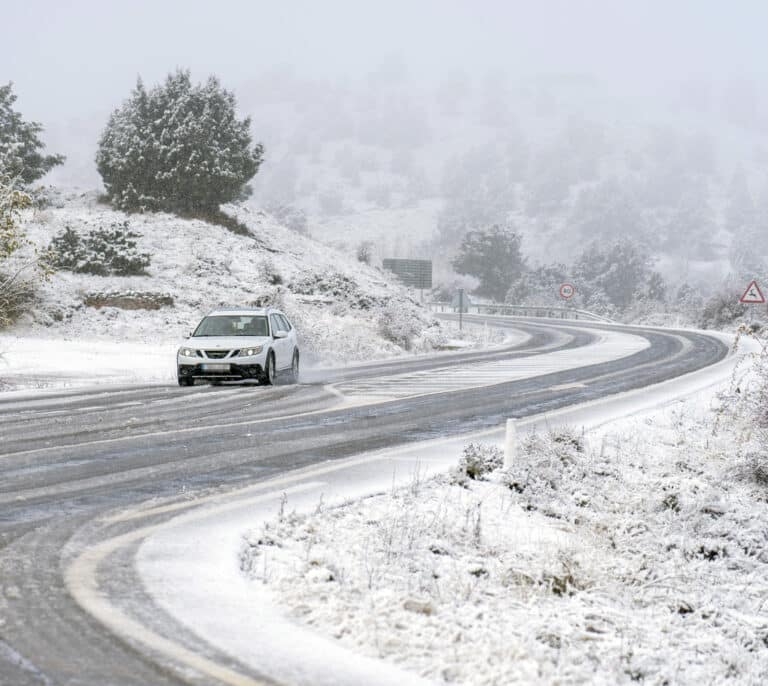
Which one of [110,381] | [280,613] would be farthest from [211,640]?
[110,381]

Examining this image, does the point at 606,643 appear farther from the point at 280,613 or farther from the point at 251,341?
the point at 251,341

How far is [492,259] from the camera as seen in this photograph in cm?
9244

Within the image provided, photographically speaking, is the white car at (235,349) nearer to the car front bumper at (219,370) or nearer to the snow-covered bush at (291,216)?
the car front bumper at (219,370)

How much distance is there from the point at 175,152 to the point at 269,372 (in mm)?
Answer: 23242

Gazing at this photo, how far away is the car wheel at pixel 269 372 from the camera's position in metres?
19.4

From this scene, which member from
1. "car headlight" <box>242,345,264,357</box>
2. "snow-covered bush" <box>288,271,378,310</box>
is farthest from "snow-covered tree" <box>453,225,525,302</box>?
"car headlight" <box>242,345,264,357</box>

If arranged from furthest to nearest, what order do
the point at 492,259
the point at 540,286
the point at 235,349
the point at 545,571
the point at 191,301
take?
the point at 492,259 < the point at 540,286 < the point at 191,301 < the point at 235,349 < the point at 545,571

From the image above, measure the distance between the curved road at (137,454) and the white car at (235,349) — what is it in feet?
1.49

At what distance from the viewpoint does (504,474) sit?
10.1m

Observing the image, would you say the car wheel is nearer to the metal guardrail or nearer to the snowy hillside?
the snowy hillside

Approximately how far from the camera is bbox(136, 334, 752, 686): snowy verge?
455cm

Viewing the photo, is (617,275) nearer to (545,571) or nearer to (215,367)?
(215,367)

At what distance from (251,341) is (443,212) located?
17026 cm

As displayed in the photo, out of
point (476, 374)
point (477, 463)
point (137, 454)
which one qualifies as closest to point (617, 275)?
point (476, 374)
